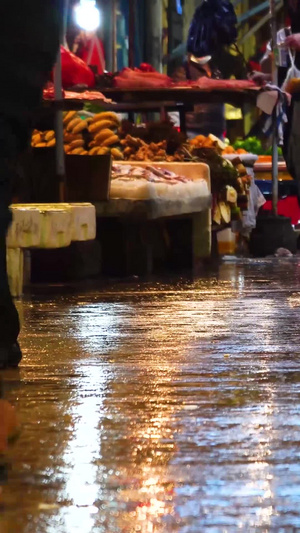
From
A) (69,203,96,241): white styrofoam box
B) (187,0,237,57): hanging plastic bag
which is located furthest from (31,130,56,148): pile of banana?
(69,203,96,241): white styrofoam box

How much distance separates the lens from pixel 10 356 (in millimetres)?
3756

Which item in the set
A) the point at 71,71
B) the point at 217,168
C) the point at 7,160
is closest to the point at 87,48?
the point at 217,168

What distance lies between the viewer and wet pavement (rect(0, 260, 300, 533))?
2064mm

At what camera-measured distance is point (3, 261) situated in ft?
11.5

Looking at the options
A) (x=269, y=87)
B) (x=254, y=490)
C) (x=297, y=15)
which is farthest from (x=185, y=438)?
(x=297, y=15)

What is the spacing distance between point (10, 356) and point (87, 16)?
906 centimetres

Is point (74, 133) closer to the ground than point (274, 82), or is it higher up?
closer to the ground

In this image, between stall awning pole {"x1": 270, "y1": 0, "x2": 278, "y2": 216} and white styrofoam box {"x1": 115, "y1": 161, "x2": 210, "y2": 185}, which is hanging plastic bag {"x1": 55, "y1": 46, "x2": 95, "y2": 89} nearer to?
white styrofoam box {"x1": 115, "y1": 161, "x2": 210, "y2": 185}

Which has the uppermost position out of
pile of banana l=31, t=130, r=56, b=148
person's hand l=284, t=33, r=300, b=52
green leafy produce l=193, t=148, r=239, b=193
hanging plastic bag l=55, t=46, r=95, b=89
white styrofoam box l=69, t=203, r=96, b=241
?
person's hand l=284, t=33, r=300, b=52

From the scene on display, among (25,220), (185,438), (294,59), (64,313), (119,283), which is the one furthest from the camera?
(294,59)

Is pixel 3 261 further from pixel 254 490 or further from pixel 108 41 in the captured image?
pixel 108 41

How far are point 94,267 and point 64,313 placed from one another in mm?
2263

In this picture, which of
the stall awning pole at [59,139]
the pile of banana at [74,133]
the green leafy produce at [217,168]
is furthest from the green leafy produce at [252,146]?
the stall awning pole at [59,139]

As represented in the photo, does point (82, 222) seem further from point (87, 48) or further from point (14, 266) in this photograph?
point (87, 48)
